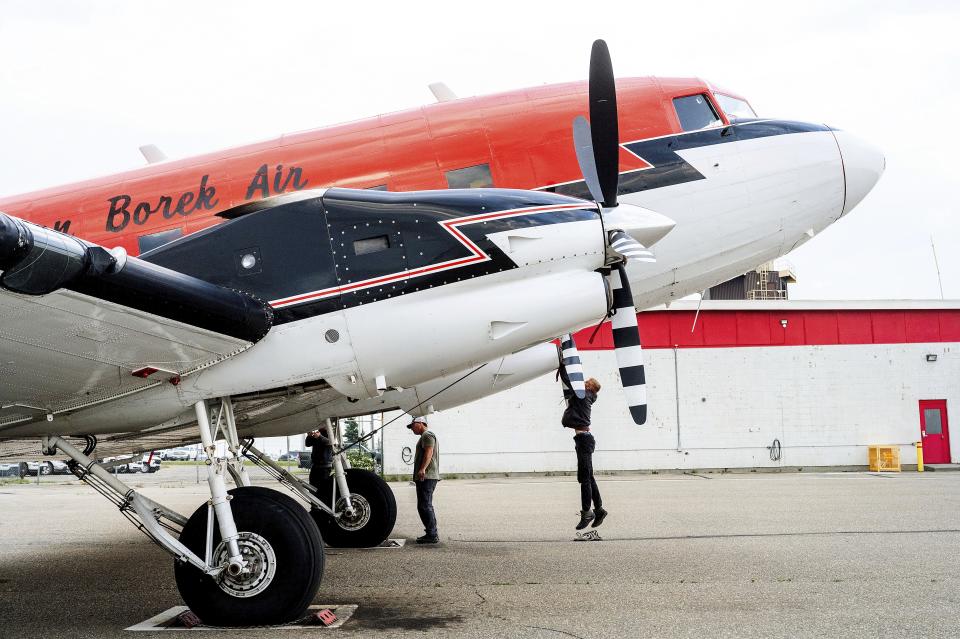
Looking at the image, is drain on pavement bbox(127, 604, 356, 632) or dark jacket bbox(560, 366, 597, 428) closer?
drain on pavement bbox(127, 604, 356, 632)

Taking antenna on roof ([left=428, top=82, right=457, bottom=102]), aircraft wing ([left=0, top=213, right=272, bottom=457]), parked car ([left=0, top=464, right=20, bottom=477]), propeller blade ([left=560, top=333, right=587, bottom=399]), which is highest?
antenna on roof ([left=428, top=82, right=457, bottom=102])

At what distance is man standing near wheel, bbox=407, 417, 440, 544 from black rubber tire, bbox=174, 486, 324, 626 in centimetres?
493

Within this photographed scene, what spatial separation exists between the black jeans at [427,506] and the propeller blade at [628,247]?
554 centimetres

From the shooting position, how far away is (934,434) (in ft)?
99.6

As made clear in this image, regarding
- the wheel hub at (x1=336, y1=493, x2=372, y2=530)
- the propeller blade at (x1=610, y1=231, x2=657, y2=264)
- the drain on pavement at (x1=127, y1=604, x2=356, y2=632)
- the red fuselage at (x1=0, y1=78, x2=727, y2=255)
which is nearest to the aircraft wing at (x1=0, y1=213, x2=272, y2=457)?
the drain on pavement at (x1=127, y1=604, x2=356, y2=632)

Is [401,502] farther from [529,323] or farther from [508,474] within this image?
[529,323]

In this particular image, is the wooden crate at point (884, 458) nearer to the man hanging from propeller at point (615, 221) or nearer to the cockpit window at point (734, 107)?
the cockpit window at point (734, 107)

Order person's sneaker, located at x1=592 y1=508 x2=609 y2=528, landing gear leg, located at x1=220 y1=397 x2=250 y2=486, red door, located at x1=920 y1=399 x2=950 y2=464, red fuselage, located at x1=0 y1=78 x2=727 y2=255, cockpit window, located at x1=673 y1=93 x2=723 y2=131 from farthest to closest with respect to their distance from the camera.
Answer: red door, located at x1=920 y1=399 x2=950 y2=464 → person's sneaker, located at x1=592 y1=508 x2=609 y2=528 → cockpit window, located at x1=673 y1=93 x2=723 y2=131 → red fuselage, located at x1=0 y1=78 x2=727 y2=255 → landing gear leg, located at x1=220 y1=397 x2=250 y2=486

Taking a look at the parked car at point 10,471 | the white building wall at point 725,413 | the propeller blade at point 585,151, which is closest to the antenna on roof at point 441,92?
the propeller blade at point 585,151

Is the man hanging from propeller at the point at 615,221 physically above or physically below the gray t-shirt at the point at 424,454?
above

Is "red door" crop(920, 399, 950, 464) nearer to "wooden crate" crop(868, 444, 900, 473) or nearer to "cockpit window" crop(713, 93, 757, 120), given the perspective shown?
"wooden crate" crop(868, 444, 900, 473)

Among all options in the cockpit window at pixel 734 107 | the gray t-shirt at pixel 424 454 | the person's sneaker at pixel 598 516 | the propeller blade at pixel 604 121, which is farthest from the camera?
the gray t-shirt at pixel 424 454

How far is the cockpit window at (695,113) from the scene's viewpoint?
9.45 metres

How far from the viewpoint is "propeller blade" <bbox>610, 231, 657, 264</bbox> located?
6.51m
